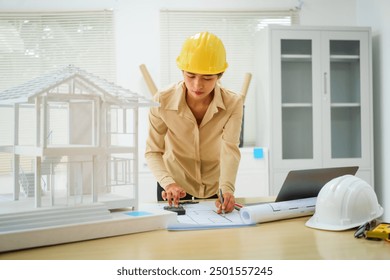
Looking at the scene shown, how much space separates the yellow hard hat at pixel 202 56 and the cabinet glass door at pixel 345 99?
76.5 inches

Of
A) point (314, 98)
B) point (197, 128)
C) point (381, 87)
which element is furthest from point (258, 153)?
point (197, 128)

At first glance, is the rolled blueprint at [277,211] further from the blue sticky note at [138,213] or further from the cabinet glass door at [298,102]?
the cabinet glass door at [298,102]

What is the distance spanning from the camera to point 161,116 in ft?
5.74

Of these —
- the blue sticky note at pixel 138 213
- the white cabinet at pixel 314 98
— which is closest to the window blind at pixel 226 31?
the white cabinet at pixel 314 98

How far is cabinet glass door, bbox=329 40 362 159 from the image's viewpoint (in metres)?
3.22

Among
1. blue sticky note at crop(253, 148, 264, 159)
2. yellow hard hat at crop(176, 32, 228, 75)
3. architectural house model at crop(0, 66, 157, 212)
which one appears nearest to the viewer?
architectural house model at crop(0, 66, 157, 212)

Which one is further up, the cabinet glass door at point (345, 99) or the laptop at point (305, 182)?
the cabinet glass door at point (345, 99)

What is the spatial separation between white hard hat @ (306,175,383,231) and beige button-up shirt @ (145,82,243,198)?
18.3 inches

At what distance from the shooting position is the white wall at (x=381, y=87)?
308 centimetres

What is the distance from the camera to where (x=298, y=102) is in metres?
3.23

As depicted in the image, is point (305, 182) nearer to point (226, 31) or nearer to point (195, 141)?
point (195, 141)

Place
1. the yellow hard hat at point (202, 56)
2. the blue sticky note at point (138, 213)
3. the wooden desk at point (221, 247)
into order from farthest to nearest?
the yellow hard hat at point (202, 56) < the blue sticky note at point (138, 213) < the wooden desk at point (221, 247)

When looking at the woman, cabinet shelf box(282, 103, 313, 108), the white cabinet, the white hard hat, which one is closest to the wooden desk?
the white hard hat

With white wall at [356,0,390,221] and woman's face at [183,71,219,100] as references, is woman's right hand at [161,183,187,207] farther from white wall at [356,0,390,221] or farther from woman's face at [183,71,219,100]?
white wall at [356,0,390,221]
